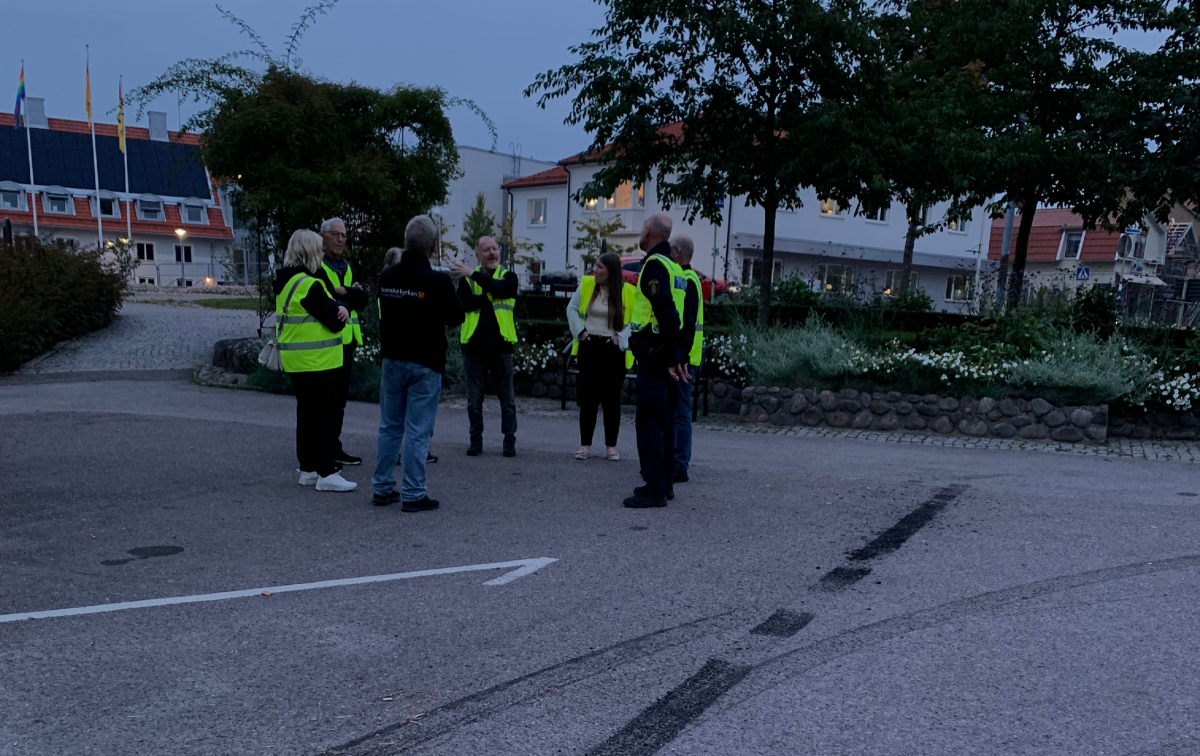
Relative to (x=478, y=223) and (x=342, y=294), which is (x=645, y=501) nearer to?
(x=342, y=294)

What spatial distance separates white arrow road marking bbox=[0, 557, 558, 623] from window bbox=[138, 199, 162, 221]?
2301 inches

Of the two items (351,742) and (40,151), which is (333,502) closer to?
(351,742)

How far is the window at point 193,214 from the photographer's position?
58.0 m

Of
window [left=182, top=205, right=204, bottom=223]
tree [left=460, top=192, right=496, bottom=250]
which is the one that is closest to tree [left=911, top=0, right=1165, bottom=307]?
tree [left=460, top=192, right=496, bottom=250]

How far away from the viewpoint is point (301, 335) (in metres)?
6.91

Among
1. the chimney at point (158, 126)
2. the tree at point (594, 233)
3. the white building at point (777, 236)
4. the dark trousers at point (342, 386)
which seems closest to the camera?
the dark trousers at point (342, 386)

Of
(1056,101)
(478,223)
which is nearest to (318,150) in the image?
(1056,101)

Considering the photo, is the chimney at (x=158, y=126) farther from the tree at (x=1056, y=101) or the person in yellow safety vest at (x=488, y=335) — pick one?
the person in yellow safety vest at (x=488, y=335)

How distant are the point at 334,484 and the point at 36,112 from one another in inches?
2414

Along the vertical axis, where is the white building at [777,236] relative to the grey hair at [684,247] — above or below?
above

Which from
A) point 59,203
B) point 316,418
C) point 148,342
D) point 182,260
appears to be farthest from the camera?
point 182,260

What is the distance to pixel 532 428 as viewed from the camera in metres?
11.0

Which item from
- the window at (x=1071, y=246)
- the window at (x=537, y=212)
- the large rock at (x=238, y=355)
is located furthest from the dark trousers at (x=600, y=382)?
the window at (x=1071, y=246)

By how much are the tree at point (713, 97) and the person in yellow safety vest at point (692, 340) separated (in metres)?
6.15
